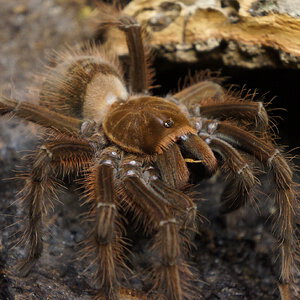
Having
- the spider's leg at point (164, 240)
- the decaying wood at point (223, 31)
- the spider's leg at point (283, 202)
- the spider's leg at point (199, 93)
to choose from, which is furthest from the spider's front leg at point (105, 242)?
the decaying wood at point (223, 31)

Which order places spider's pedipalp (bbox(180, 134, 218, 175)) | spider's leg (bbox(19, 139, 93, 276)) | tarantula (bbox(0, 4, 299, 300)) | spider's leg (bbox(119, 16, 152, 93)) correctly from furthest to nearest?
spider's leg (bbox(119, 16, 152, 93))
spider's pedipalp (bbox(180, 134, 218, 175))
spider's leg (bbox(19, 139, 93, 276))
tarantula (bbox(0, 4, 299, 300))

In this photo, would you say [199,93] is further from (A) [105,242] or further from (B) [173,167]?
(A) [105,242]

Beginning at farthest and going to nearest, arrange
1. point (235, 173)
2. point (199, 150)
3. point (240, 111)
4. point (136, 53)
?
point (136, 53)
point (240, 111)
point (199, 150)
point (235, 173)

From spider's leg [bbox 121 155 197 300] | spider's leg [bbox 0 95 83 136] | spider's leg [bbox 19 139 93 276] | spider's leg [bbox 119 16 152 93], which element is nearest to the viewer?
spider's leg [bbox 121 155 197 300]

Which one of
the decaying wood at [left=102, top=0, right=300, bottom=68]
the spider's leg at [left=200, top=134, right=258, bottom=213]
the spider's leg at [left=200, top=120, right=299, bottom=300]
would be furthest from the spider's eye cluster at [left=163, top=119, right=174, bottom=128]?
the decaying wood at [left=102, top=0, right=300, bottom=68]

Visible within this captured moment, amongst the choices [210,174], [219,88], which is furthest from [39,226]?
[219,88]

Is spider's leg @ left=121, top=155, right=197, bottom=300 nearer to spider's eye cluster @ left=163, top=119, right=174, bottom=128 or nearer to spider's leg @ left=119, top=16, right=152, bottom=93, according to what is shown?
spider's eye cluster @ left=163, top=119, right=174, bottom=128

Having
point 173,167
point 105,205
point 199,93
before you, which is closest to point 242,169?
point 173,167

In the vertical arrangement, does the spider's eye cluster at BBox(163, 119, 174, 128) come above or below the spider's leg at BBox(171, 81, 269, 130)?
above
